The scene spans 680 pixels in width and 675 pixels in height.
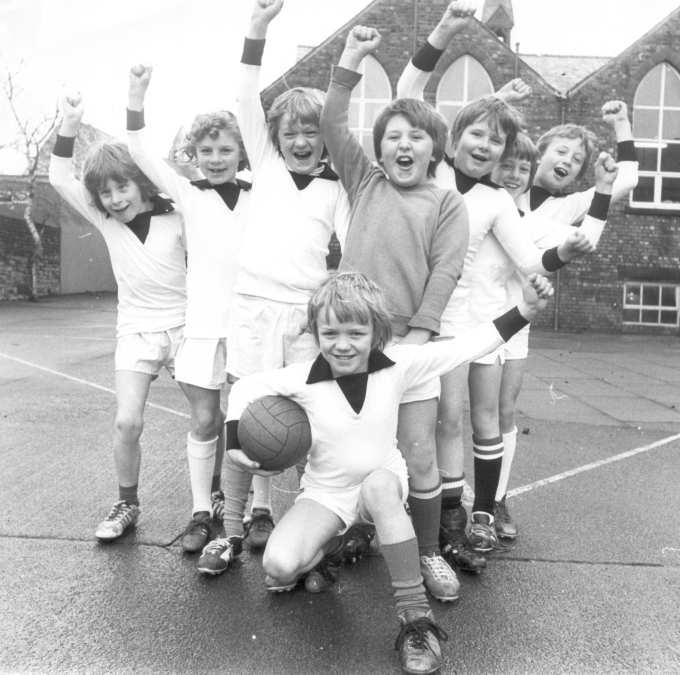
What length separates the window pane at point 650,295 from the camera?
67.3 ft

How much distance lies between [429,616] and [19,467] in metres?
3.42

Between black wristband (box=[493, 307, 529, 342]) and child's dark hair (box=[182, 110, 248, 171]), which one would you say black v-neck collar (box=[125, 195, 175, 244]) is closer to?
child's dark hair (box=[182, 110, 248, 171])

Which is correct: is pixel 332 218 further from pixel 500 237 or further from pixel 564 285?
pixel 564 285

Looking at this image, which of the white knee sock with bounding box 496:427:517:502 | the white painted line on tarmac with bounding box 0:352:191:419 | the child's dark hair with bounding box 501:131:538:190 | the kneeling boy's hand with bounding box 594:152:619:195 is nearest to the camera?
the kneeling boy's hand with bounding box 594:152:619:195

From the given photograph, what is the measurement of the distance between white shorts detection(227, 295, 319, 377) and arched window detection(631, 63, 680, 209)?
62.4ft

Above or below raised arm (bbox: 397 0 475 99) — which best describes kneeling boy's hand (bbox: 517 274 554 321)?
below

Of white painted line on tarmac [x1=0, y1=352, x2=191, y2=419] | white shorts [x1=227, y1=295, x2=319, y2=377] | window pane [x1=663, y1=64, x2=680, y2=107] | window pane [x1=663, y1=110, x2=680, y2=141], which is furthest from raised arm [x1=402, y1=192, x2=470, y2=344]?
window pane [x1=663, y1=64, x2=680, y2=107]

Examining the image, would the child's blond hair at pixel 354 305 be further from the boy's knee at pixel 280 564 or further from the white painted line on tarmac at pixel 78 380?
the white painted line on tarmac at pixel 78 380

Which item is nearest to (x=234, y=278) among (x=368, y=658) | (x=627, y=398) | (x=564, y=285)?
(x=368, y=658)

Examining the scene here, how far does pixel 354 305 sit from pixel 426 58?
1395 millimetres

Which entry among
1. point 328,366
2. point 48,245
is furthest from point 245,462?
point 48,245

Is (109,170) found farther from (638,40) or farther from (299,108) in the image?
(638,40)

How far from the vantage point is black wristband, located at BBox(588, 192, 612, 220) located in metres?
3.56

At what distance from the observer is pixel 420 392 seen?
3.30 metres
